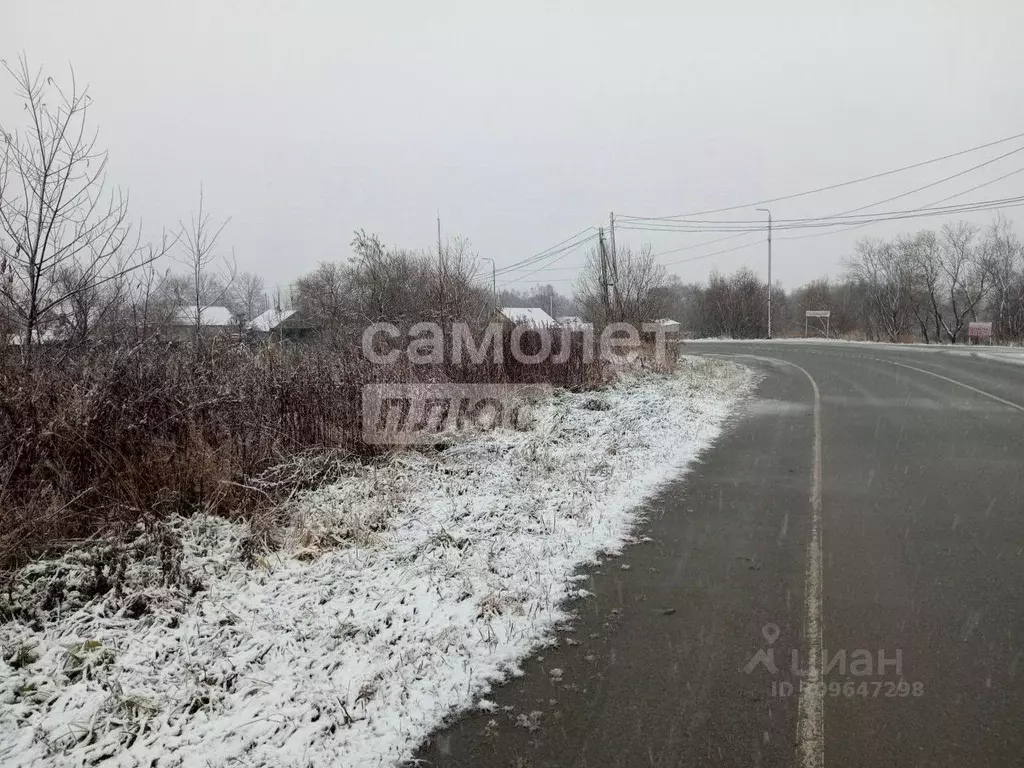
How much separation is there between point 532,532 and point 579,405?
24.8 feet

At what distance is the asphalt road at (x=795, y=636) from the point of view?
3.03 metres

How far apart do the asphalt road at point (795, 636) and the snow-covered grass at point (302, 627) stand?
392mm

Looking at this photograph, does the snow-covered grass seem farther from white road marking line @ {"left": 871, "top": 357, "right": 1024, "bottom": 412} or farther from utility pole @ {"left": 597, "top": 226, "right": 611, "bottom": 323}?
utility pole @ {"left": 597, "top": 226, "right": 611, "bottom": 323}

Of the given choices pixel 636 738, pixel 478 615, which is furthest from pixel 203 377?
pixel 636 738

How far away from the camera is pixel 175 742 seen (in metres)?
3.06

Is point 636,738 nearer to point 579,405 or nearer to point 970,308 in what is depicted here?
point 579,405

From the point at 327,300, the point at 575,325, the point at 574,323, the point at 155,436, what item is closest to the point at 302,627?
the point at 155,436

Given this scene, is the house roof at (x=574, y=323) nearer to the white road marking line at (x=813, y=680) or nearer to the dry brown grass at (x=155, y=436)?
the dry brown grass at (x=155, y=436)

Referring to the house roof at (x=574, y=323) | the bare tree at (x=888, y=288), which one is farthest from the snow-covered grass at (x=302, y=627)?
the bare tree at (x=888, y=288)

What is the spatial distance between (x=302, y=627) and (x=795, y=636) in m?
3.37

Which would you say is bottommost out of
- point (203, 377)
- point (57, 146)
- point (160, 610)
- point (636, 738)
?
point (636, 738)

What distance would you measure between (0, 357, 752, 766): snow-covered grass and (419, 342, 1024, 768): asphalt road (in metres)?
0.39

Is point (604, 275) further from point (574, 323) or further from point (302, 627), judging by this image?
point (302, 627)

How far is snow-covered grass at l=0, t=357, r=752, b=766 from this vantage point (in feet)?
10.3
